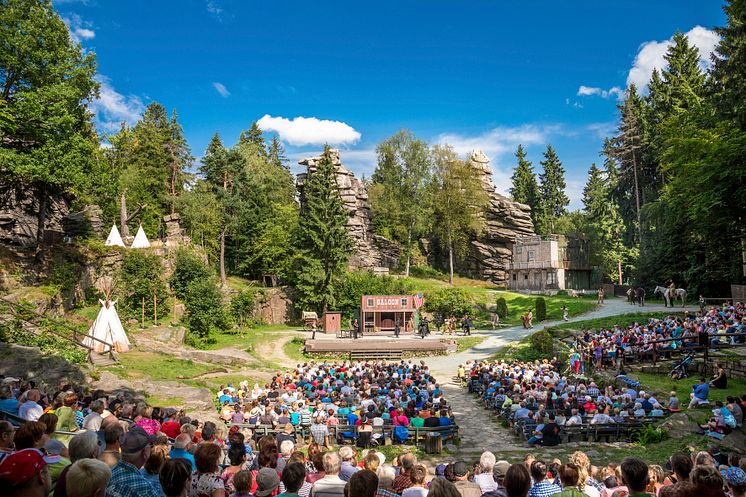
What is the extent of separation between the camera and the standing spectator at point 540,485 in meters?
5.54

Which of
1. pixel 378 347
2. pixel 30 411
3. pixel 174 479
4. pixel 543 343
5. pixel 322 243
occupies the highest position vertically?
pixel 322 243

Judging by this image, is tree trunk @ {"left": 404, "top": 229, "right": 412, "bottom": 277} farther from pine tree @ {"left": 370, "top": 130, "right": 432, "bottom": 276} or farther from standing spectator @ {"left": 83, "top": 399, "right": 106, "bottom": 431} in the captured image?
standing spectator @ {"left": 83, "top": 399, "right": 106, "bottom": 431}

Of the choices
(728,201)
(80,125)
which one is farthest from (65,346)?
(728,201)

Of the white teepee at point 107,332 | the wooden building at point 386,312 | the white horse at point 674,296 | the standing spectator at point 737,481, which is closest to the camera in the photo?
the standing spectator at point 737,481

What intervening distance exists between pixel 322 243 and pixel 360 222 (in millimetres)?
15860

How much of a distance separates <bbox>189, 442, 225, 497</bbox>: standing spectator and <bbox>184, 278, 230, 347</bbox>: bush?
26.5 m

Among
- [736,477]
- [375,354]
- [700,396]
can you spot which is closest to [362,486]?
[736,477]

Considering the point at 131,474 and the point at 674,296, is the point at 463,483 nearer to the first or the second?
the point at 131,474

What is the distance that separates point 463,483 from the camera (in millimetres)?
6016

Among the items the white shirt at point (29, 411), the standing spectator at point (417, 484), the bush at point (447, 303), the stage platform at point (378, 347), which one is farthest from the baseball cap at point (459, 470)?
the bush at point (447, 303)

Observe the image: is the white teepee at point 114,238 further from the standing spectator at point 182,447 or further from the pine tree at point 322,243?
the standing spectator at point 182,447

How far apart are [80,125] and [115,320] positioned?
14.9m

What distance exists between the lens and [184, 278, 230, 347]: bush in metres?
31.0

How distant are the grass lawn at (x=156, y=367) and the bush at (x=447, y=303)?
23.0 metres
